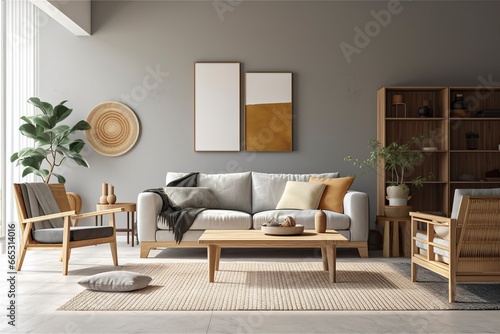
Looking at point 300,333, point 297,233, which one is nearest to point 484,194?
point 297,233

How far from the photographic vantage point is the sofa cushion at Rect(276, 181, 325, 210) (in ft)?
21.1

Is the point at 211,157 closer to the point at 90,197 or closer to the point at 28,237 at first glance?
the point at 90,197

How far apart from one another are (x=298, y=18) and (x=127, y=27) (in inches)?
84.8

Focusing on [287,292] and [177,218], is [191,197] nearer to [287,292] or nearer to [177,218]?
[177,218]

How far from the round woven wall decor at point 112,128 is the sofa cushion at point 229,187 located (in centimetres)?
Result: 84

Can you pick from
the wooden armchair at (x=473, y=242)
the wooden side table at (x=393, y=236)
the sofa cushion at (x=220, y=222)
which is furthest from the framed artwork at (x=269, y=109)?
the wooden armchair at (x=473, y=242)

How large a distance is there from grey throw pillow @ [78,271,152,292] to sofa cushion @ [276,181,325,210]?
2521 millimetres

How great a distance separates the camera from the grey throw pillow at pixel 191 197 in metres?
6.45

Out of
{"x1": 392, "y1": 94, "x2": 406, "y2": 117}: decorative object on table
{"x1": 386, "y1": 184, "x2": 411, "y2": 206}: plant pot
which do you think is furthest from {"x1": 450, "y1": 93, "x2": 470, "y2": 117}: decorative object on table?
{"x1": 386, "y1": 184, "x2": 411, "y2": 206}: plant pot

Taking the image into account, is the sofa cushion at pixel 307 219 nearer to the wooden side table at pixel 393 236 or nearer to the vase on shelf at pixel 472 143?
the wooden side table at pixel 393 236

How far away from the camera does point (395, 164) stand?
6.89 metres

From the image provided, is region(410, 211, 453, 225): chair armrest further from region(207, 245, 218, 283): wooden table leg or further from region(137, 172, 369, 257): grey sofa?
region(207, 245, 218, 283): wooden table leg

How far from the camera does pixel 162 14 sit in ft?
24.4

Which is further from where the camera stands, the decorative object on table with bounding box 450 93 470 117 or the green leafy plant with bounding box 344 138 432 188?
the decorative object on table with bounding box 450 93 470 117
